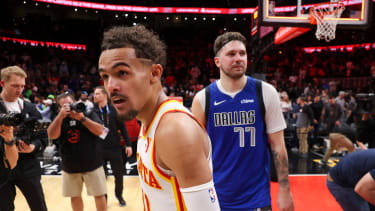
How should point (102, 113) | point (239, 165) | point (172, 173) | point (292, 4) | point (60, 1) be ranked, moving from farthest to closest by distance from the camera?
1. point (60, 1)
2. point (292, 4)
3. point (102, 113)
4. point (239, 165)
5. point (172, 173)

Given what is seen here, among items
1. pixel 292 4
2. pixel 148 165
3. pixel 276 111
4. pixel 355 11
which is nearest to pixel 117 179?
pixel 276 111

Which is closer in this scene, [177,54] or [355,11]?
[355,11]

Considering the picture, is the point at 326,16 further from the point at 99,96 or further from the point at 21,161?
the point at 21,161

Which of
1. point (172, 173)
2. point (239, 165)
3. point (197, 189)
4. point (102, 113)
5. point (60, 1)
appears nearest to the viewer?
point (197, 189)

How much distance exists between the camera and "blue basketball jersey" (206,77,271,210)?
2221mm

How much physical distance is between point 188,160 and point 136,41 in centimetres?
58

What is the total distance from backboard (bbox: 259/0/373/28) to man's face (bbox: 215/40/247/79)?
355 cm

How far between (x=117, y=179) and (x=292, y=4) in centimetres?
482

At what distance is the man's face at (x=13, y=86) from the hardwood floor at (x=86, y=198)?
239cm

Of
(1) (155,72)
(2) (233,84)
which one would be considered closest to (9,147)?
(1) (155,72)

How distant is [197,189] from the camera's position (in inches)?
40.1

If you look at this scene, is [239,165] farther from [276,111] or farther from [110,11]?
[110,11]

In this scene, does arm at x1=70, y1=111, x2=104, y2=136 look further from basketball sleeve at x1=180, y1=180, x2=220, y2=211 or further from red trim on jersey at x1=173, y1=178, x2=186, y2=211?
basketball sleeve at x1=180, y1=180, x2=220, y2=211

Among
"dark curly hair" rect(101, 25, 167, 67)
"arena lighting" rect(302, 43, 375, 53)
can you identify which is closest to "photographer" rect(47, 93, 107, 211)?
"dark curly hair" rect(101, 25, 167, 67)
